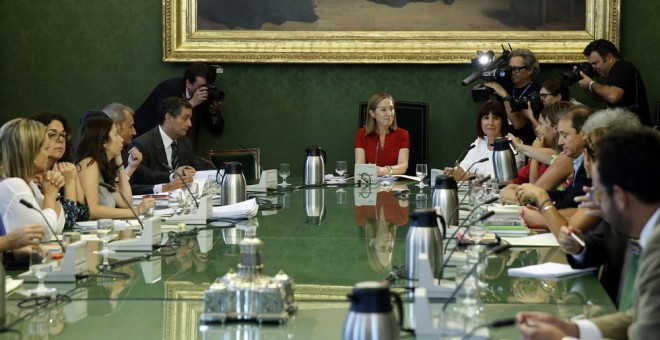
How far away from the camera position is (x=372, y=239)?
4.26 m

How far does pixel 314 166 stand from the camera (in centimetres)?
691

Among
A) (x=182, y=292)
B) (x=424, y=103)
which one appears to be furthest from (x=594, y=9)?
(x=182, y=292)

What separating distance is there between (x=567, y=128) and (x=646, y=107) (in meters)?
3.11

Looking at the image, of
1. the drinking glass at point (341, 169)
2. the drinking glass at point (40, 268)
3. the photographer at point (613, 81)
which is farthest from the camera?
the photographer at point (613, 81)

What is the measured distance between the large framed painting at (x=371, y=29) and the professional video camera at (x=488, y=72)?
0.25 meters

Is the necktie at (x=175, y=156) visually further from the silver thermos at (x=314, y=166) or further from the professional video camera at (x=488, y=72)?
the professional video camera at (x=488, y=72)

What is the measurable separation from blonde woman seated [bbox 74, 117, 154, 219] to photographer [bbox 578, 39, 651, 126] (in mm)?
3947

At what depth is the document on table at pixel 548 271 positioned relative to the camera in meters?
3.34

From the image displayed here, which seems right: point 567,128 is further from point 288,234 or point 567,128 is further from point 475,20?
point 475,20

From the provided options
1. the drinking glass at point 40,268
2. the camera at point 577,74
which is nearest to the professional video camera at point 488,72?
the camera at point 577,74

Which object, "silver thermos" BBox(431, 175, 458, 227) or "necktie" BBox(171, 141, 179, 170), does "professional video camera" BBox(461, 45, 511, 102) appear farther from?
"silver thermos" BBox(431, 175, 458, 227)

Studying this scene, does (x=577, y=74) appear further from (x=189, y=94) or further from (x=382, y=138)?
(x=189, y=94)

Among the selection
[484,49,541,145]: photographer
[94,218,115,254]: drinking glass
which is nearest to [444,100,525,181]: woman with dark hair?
[484,49,541,145]: photographer

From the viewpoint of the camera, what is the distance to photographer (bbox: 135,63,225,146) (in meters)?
8.48
